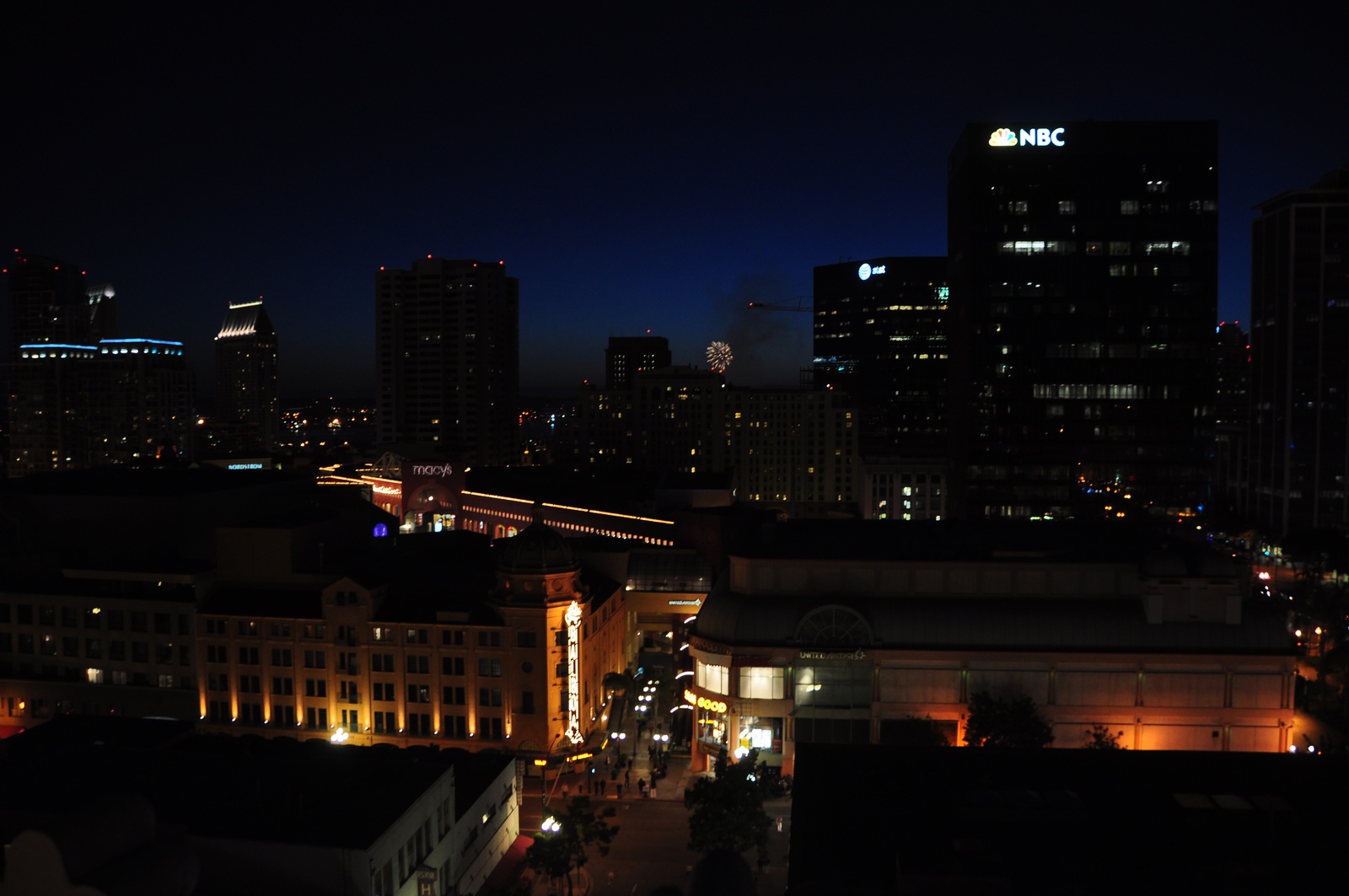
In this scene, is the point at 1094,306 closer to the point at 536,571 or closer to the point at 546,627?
the point at 536,571

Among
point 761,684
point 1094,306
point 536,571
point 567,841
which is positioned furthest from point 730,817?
point 1094,306

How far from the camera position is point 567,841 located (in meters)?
44.0

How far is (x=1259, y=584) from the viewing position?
115 m

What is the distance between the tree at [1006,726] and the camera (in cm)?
5647

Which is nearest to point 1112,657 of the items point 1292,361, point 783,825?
point 783,825

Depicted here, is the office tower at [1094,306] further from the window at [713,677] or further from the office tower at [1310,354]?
the window at [713,677]

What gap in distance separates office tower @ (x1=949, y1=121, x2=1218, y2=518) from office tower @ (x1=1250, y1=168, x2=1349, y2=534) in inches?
2042

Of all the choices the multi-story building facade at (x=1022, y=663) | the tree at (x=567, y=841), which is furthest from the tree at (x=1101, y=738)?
the tree at (x=567, y=841)

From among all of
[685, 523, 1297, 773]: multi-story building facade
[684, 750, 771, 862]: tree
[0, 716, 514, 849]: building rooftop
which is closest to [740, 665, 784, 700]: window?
[685, 523, 1297, 773]: multi-story building facade

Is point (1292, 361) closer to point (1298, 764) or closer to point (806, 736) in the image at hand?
point (806, 736)

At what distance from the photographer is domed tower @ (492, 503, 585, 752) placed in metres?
66.2

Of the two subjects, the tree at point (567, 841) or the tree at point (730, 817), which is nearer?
the tree at point (567, 841)

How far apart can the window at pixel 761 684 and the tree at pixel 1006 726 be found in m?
11.7

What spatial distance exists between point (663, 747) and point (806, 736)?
11183 mm
